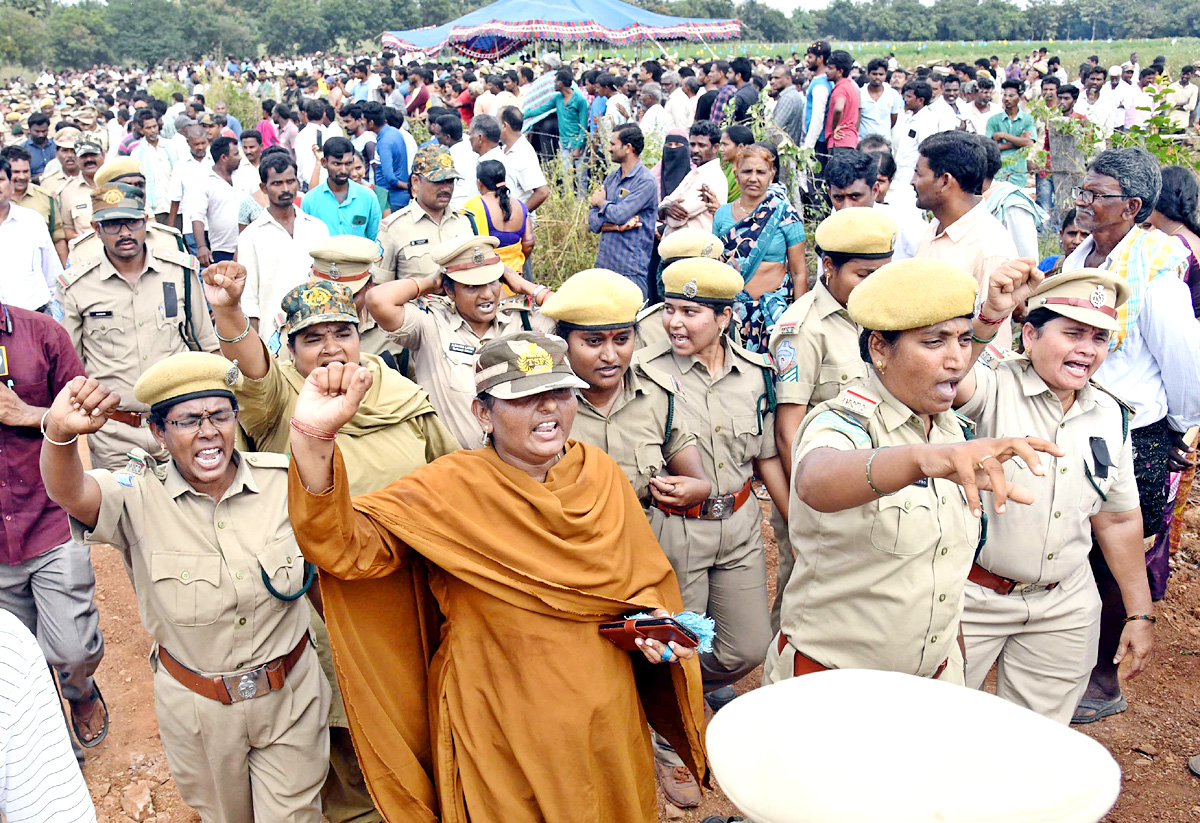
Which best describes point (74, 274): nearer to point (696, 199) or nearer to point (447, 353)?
point (447, 353)

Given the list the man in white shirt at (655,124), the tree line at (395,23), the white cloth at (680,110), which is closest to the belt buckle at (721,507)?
the man in white shirt at (655,124)

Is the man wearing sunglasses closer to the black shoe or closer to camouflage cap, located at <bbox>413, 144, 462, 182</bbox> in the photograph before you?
camouflage cap, located at <bbox>413, 144, 462, 182</bbox>

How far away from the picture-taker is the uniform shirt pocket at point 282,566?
3367 mm

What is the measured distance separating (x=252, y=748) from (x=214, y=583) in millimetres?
647

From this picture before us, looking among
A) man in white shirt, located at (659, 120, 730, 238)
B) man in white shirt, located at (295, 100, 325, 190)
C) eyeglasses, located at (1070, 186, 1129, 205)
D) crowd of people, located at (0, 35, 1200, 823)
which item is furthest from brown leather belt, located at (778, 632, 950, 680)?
man in white shirt, located at (295, 100, 325, 190)

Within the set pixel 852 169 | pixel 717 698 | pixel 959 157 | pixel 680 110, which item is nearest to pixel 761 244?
pixel 852 169

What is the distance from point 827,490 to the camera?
2557 mm

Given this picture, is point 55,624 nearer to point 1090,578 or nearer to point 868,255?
point 868,255

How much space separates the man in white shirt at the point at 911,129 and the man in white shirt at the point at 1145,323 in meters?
6.75

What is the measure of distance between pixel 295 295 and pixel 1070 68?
127 ft

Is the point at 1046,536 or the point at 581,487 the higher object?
the point at 581,487

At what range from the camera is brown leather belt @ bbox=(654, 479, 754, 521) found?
13.6ft

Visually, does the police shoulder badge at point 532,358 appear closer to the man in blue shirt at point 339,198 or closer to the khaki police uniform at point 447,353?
the khaki police uniform at point 447,353

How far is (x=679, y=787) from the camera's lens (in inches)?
168
